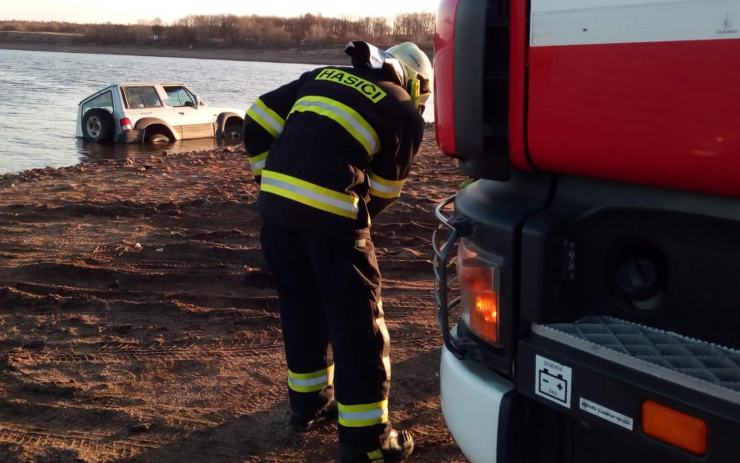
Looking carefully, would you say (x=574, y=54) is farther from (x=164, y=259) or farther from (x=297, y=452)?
(x=164, y=259)

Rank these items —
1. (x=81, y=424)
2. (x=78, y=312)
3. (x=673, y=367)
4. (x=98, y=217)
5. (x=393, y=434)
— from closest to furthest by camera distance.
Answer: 1. (x=673, y=367)
2. (x=393, y=434)
3. (x=81, y=424)
4. (x=78, y=312)
5. (x=98, y=217)

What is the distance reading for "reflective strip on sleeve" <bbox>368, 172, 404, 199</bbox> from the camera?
344cm

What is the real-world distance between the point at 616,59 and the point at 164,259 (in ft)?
18.6

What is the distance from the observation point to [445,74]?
2199 mm

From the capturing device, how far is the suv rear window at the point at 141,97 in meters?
18.2

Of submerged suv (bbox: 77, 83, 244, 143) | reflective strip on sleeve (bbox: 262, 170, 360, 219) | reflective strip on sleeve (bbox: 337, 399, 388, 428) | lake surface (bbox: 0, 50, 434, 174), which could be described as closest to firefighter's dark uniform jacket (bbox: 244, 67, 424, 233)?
reflective strip on sleeve (bbox: 262, 170, 360, 219)

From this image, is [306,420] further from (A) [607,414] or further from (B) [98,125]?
(B) [98,125]

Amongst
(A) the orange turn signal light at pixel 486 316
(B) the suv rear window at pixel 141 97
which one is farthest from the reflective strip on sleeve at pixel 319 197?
(B) the suv rear window at pixel 141 97

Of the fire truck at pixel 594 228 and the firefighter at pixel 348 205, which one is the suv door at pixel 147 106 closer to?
the firefighter at pixel 348 205

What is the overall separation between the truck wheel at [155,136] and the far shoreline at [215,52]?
40.4 meters

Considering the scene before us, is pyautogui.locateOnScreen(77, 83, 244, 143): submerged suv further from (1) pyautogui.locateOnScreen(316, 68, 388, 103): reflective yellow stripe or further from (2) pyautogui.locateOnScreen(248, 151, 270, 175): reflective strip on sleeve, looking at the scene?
(1) pyautogui.locateOnScreen(316, 68, 388, 103): reflective yellow stripe

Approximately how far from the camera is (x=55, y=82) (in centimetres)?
3550

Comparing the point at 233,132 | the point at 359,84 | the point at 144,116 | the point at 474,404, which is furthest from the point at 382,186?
the point at 233,132

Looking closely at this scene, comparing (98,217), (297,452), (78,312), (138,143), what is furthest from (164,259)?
(138,143)
